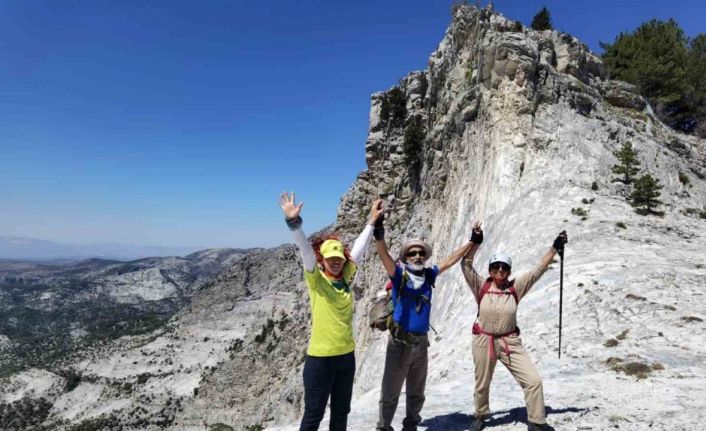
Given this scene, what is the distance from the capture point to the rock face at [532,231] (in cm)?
905

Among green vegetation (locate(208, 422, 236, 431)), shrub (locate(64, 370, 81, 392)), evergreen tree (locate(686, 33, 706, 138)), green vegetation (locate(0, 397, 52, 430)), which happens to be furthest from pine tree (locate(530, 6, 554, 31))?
shrub (locate(64, 370, 81, 392))

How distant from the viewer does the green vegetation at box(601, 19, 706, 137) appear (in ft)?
150

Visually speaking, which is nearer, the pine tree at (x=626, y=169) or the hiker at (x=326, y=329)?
the hiker at (x=326, y=329)

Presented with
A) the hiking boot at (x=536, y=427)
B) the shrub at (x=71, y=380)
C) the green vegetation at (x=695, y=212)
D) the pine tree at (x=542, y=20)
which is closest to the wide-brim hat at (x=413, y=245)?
the hiking boot at (x=536, y=427)

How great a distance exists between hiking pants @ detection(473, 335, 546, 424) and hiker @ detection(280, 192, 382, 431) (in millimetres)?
2204

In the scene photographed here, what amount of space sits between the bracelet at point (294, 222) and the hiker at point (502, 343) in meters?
3.36

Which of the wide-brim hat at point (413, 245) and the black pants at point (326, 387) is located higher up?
the wide-brim hat at point (413, 245)

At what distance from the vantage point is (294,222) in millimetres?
5617

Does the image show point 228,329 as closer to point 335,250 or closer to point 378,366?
point 378,366

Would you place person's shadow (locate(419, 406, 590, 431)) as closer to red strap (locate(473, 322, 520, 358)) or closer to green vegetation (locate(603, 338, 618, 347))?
red strap (locate(473, 322, 520, 358))

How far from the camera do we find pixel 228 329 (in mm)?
134000

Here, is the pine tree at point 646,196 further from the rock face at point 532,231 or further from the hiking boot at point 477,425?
the hiking boot at point 477,425

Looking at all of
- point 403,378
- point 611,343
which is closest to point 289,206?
point 403,378

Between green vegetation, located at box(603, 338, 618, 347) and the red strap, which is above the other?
the red strap
